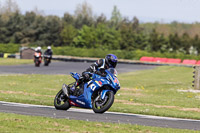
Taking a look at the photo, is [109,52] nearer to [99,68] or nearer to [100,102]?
[99,68]

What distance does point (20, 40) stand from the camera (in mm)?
100875

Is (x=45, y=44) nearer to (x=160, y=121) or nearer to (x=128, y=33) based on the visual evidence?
(x=128, y=33)

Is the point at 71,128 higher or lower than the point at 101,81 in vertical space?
lower

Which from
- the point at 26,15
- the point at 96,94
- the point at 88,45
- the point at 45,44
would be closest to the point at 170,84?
the point at 96,94

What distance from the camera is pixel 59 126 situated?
9.15 metres

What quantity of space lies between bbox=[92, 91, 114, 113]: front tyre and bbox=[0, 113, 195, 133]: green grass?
1.17m

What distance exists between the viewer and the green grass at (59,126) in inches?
338

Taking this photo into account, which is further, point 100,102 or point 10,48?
point 10,48

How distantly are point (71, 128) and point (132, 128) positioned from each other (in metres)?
1.49

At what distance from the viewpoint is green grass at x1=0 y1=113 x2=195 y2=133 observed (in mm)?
8593

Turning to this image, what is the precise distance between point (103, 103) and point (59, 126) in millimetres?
2463

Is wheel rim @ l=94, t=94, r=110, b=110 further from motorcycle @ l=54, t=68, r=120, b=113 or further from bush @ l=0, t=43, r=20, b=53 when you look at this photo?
bush @ l=0, t=43, r=20, b=53

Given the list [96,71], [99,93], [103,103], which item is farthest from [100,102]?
[96,71]

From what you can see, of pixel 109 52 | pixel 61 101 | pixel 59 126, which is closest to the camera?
pixel 59 126
